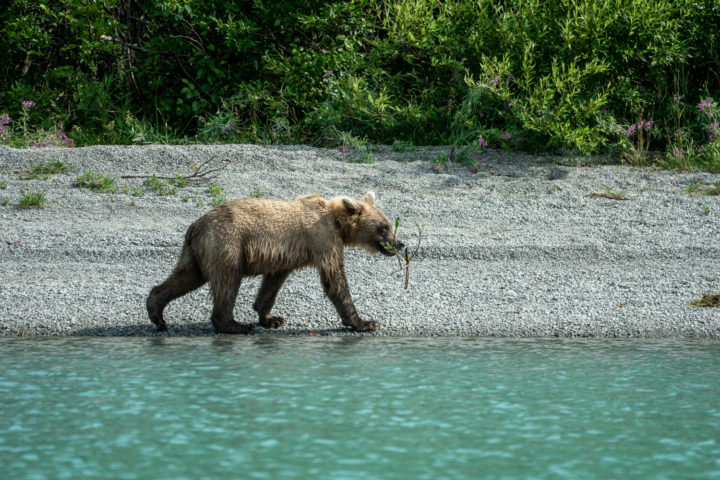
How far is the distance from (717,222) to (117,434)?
7.58 meters

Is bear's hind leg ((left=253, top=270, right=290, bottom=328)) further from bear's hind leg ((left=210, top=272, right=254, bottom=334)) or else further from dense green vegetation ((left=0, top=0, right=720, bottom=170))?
dense green vegetation ((left=0, top=0, right=720, bottom=170))

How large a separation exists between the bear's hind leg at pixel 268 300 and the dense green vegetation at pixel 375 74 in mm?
5670

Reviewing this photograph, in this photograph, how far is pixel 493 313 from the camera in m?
7.20

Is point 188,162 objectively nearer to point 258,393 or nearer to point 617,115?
point 617,115

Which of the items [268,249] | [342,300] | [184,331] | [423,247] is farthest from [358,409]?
[423,247]

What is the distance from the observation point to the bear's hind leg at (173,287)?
21.9 feet

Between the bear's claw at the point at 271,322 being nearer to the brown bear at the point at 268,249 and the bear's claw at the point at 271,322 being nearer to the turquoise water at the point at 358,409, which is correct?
the brown bear at the point at 268,249

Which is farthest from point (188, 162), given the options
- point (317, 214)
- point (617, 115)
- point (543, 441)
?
point (543, 441)

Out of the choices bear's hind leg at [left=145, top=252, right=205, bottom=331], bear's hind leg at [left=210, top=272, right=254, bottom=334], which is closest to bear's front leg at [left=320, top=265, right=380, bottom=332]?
bear's hind leg at [left=210, top=272, right=254, bottom=334]

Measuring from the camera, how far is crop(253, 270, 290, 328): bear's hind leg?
23.0 feet

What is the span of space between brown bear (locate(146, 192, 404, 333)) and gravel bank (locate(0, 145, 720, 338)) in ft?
0.97

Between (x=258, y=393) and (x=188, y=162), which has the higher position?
(x=188, y=162)

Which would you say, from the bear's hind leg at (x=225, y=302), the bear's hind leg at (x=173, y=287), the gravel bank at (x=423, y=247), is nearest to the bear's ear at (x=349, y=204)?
the gravel bank at (x=423, y=247)

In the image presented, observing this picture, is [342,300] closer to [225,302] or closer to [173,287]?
[225,302]
